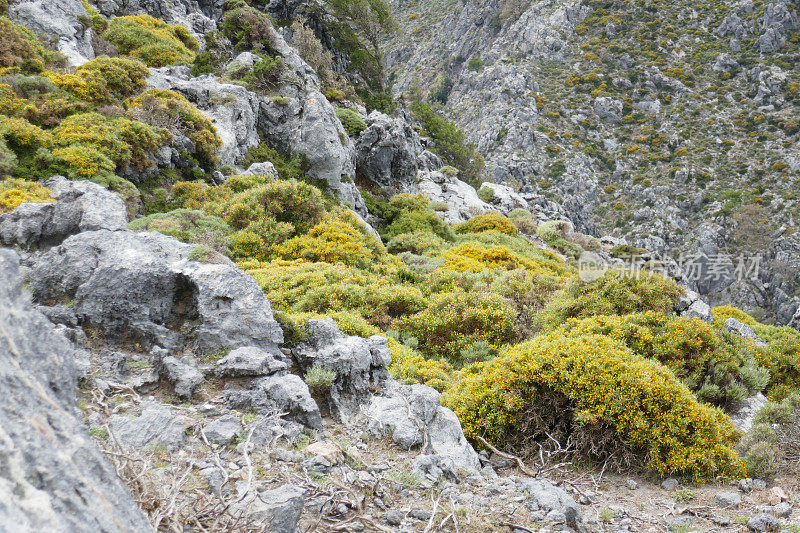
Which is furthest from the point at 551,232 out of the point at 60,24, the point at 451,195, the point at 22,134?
the point at 60,24

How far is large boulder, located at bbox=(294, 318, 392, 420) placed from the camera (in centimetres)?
586

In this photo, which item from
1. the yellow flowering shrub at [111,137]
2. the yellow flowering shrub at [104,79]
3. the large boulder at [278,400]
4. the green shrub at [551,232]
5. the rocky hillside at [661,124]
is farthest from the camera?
the rocky hillside at [661,124]

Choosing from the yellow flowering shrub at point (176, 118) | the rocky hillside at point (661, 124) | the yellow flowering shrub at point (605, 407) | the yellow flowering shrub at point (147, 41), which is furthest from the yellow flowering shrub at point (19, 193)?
the rocky hillside at point (661, 124)

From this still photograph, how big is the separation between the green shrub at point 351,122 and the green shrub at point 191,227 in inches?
534

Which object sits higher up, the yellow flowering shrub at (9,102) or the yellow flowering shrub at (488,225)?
the yellow flowering shrub at (488,225)

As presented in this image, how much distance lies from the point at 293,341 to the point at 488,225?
18618mm

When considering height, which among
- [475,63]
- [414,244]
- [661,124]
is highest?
[475,63]

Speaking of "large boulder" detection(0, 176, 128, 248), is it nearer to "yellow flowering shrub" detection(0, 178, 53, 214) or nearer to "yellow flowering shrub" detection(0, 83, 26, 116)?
"yellow flowering shrub" detection(0, 178, 53, 214)

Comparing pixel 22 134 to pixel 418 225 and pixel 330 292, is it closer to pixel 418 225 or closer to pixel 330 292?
pixel 330 292

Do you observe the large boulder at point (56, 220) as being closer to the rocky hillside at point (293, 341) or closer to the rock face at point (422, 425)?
the rocky hillside at point (293, 341)

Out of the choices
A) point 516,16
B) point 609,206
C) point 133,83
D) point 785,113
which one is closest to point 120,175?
point 133,83

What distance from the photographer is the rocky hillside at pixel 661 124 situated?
42.0 meters

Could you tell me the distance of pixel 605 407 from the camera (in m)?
5.92

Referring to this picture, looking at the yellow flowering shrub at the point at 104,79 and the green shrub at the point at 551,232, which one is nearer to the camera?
the yellow flowering shrub at the point at 104,79
